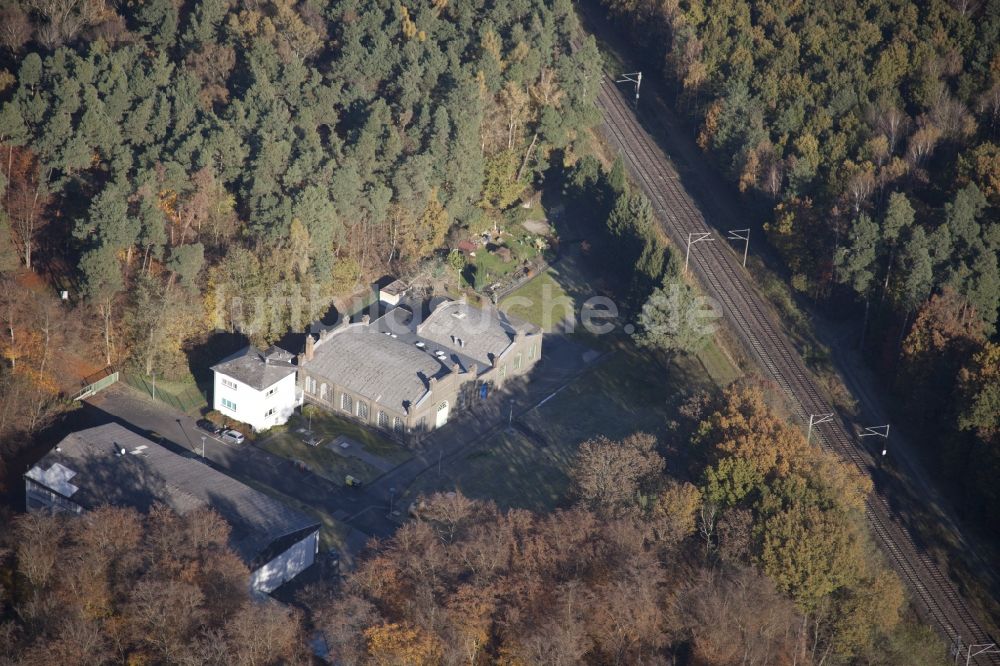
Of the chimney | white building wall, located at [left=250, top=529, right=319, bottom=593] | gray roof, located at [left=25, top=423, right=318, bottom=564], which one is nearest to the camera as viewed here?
white building wall, located at [left=250, top=529, right=319, bottom=593]

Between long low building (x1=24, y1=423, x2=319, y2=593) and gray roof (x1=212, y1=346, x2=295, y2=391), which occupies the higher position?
gray roof (x1=212, y1=346, x2=295, y2=391)

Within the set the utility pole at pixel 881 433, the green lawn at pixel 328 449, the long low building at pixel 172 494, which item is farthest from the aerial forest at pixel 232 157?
the utility pole at pixel 881 433

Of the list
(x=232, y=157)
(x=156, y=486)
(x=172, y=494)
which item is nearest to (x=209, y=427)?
(x=156, y=486)

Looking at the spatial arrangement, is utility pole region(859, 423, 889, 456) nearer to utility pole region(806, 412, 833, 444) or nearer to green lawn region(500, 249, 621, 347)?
utility pole region(806, 412, 833, 444)

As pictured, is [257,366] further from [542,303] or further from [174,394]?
[542,303]

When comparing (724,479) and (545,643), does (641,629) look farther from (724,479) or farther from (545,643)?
(724,479)

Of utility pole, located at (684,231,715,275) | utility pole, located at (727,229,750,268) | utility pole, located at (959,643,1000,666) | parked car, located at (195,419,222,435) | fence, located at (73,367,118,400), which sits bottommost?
fence, located at (73,367,118,400)

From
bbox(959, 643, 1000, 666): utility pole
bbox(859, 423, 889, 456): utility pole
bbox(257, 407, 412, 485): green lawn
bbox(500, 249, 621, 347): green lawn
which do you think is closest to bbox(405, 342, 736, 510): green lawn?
bbox(257, 407, 412, 485): green lawn
